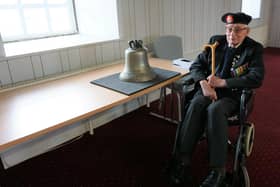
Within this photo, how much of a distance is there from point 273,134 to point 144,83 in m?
1.36

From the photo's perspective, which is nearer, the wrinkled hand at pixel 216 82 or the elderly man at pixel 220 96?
the elderly man at pixel 220 96

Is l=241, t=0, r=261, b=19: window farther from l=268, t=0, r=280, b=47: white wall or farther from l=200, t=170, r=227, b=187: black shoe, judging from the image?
l=200, t=170, r=227, b=187: black shoe

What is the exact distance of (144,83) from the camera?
1768 mm

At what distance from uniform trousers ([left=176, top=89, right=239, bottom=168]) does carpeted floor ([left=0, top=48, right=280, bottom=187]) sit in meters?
0.33

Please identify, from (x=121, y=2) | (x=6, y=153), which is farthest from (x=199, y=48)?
(x=6, y=153)

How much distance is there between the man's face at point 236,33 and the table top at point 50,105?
435mm

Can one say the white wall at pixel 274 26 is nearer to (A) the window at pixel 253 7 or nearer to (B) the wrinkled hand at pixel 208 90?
(A) the window at pixel 253 7

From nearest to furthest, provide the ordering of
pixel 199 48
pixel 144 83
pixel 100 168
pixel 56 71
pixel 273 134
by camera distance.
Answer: pixel 144 83 → pixel 100 168 → pixel 56 71 → pixel 273 134 → pixel 199 48

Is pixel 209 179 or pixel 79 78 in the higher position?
pixel 79 78

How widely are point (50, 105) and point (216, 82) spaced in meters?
1.07

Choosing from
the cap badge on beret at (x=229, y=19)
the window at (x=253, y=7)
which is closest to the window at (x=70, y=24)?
the cap badge on beret at (x=229, y=19)

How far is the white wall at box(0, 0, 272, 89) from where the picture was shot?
1943 mm

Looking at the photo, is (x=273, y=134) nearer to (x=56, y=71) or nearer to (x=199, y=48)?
(x=199, y=48)

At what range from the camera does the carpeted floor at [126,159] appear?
1.84 metres
